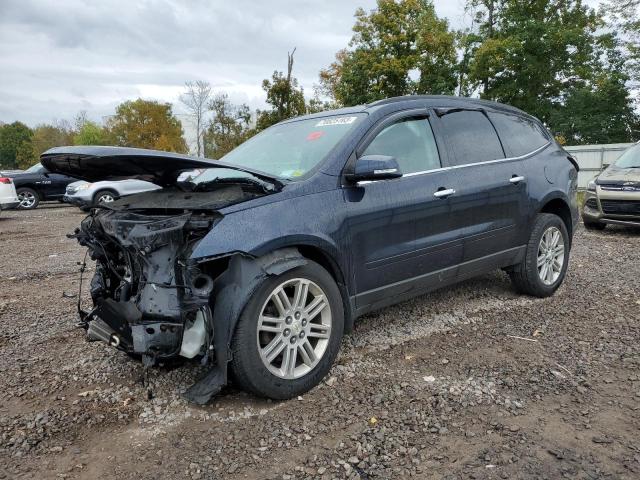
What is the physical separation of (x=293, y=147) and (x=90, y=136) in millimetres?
52718

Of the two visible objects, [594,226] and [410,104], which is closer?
[410,104]

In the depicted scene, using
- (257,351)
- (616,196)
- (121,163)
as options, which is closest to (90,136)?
(616,196)

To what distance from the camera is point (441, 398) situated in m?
2.84

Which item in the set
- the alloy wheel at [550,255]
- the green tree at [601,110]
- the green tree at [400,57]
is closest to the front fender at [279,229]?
the alloy wheel at [550,255]

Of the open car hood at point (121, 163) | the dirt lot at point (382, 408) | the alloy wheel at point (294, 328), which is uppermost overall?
the open car hood at point (121, 163)

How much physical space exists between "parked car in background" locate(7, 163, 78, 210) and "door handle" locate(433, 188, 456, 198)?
1600 cm

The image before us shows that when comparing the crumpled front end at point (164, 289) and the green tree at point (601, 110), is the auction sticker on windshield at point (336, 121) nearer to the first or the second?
the crumpled front end at point (164, 289)

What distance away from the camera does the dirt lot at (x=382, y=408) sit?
2.29 m

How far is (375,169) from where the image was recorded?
10.0 feet

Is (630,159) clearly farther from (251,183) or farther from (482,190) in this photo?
(251,183)

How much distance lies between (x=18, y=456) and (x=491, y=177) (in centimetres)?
374

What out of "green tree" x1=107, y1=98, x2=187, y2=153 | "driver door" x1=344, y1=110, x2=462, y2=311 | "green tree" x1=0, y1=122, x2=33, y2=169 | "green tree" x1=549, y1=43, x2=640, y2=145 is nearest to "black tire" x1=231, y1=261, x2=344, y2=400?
"driver door" x1=344, y1=110, x2=462, y2=311

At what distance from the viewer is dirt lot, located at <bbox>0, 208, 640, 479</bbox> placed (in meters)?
2.29

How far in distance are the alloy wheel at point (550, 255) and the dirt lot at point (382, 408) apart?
0.44 metres
